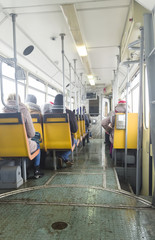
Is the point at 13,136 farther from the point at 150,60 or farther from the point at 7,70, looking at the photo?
the point at 7,70

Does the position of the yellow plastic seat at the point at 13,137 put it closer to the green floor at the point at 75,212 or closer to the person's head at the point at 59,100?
the green floor at the point at 75,212

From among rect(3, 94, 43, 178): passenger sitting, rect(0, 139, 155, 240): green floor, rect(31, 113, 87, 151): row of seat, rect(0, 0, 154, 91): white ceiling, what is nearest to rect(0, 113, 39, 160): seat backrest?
rect(3, 94, 43, 178): passenger sitting

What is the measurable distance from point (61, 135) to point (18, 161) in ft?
2.78

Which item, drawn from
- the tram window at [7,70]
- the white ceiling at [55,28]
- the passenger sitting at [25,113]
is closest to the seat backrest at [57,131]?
the passenger sitting at [25,113]

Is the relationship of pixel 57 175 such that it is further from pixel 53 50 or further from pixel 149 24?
pixel 53 50

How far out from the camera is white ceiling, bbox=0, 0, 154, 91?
9.62ft

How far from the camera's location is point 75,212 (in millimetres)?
1810

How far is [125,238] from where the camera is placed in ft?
4.67

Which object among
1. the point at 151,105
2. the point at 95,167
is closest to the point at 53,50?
the point at 95,167

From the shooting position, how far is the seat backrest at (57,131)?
119 inches

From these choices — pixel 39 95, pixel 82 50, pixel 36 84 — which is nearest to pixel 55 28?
pixel 82 50

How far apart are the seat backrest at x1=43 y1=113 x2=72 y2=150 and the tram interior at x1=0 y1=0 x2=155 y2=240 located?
0.02 m

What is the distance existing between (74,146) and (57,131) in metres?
0.65

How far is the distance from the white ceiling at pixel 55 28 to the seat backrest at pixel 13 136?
192 centimetres
